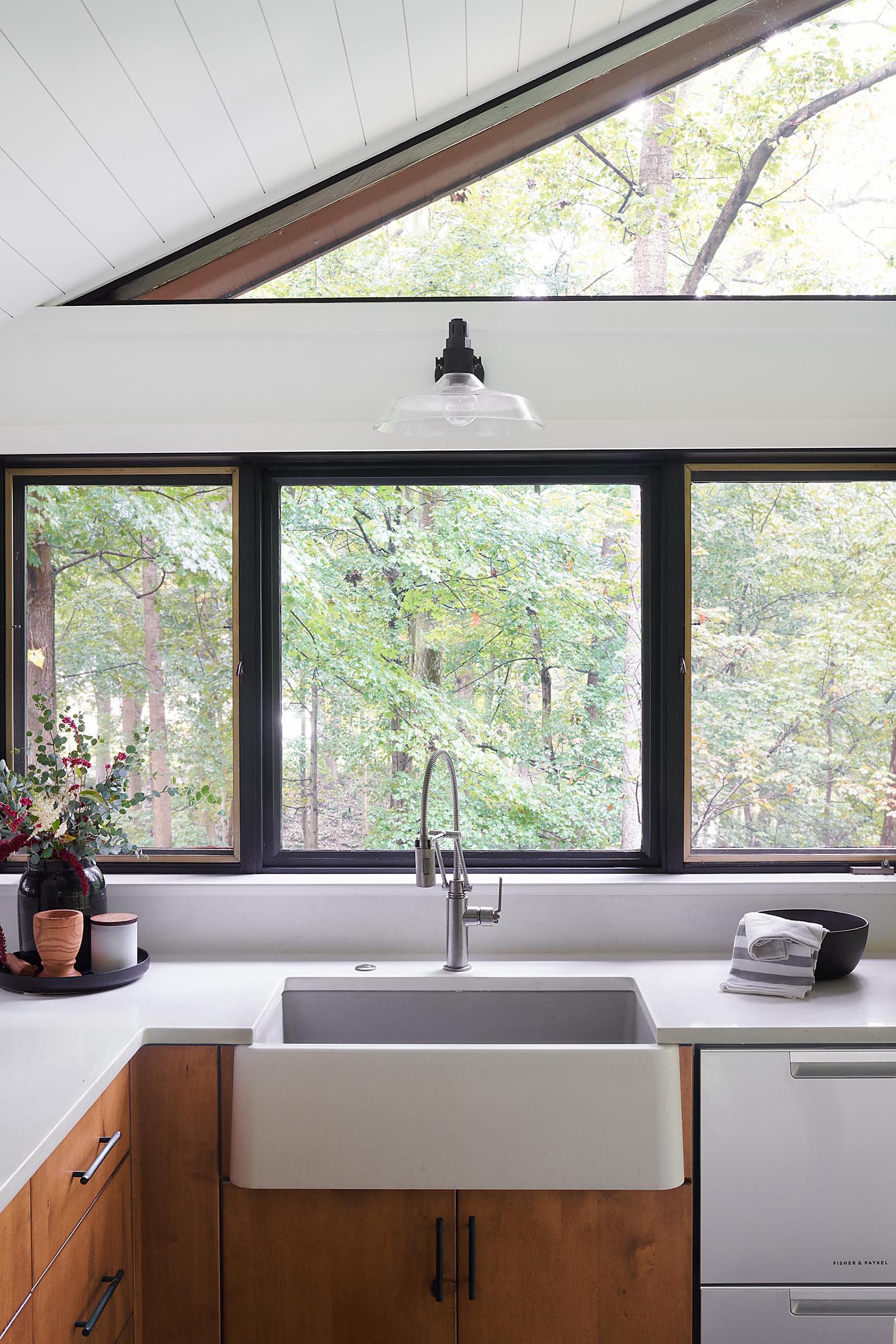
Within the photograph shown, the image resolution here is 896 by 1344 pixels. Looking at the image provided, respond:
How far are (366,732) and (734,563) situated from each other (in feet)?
3.46

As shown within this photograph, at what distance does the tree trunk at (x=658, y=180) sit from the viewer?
226cm

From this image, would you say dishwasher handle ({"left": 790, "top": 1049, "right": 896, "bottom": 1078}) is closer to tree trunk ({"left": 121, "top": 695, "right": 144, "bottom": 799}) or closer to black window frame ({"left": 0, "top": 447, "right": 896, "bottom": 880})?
black window frame ({"left": 0, "top": 447, "right": 896, "bottom": 880})

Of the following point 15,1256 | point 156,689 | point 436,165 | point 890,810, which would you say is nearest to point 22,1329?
point 15,1256

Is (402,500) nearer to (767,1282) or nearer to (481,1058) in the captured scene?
(481,1058)

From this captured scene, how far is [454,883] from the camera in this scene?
2.14 metres

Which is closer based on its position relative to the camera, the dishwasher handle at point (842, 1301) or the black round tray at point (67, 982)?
the dishwasher handle at point (842, 1301)

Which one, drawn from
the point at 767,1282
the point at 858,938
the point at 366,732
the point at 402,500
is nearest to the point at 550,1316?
the point at 767,1282

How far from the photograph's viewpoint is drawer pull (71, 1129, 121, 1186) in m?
1.48

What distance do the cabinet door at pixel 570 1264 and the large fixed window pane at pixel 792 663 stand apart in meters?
0.94

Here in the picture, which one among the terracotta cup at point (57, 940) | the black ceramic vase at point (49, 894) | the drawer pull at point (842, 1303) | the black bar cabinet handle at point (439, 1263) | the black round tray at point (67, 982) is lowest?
the drawer pull at point (842, 1303)

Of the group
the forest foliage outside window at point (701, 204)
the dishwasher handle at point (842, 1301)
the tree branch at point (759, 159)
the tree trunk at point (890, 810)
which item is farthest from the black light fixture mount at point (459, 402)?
the dishwasher handle at point (842, 1301)

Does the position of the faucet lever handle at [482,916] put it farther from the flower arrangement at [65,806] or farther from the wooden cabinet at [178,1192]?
the flower arrangement at [65,806]

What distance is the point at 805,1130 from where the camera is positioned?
1.79 m

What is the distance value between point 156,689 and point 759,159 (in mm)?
1961
